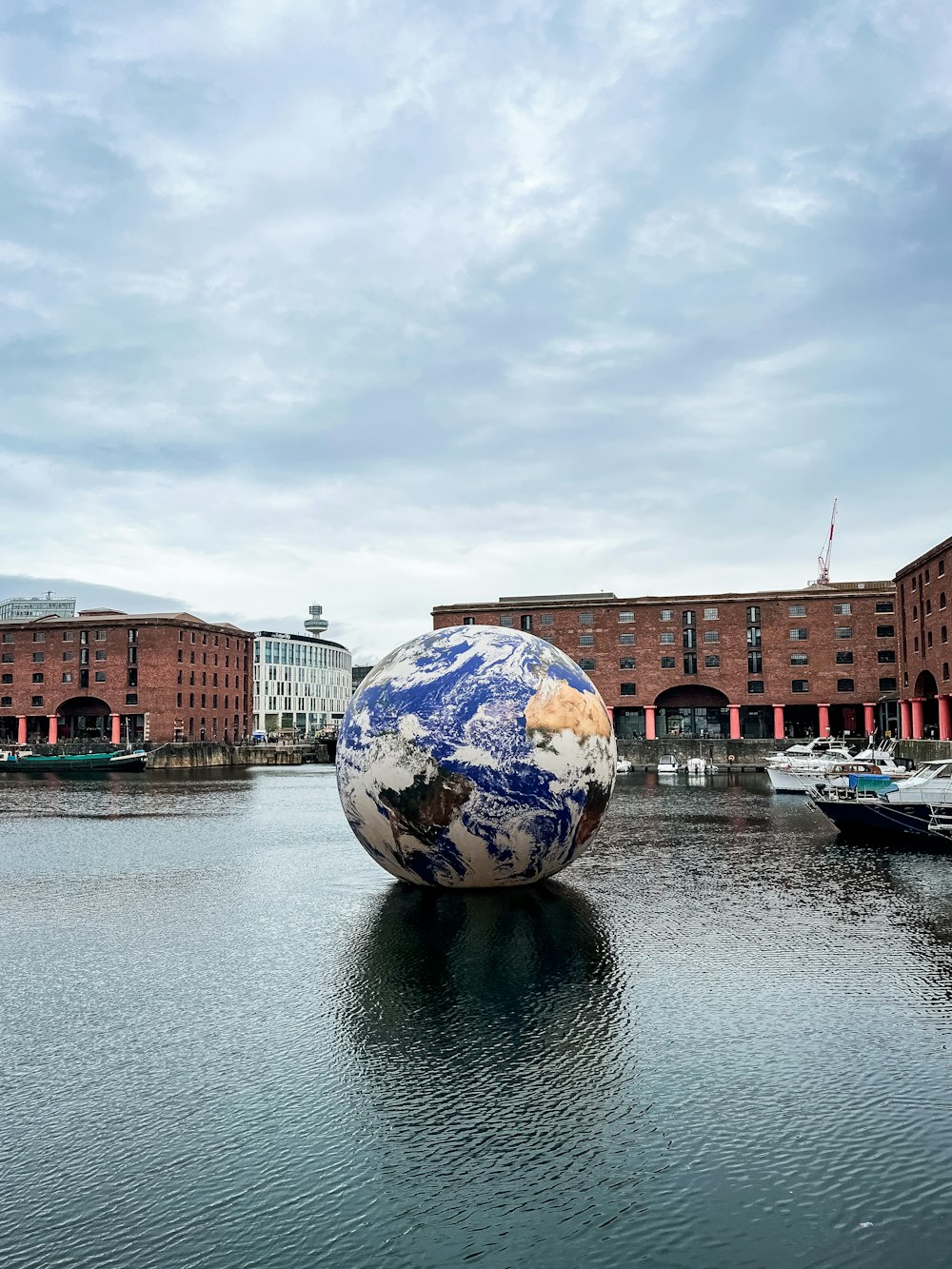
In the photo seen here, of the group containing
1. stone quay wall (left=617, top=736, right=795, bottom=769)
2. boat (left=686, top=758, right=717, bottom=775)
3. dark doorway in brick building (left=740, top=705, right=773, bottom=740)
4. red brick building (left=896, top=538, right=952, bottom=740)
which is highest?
red brick building (left=896, top=538, right=952, bottom=740)

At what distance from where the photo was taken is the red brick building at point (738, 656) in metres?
86.3

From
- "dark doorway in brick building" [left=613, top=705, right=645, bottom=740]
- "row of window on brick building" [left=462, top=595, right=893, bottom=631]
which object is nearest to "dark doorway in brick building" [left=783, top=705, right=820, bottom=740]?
"row of window on brick building" [left=462, top=595, right=893, bottom=631]

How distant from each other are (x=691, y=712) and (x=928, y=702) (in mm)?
23520

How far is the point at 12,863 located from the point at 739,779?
1861 inches

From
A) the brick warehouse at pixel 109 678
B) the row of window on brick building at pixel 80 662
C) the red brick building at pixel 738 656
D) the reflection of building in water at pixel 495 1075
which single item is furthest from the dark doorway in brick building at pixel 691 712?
the reflection of building in water at pixel 495 1075

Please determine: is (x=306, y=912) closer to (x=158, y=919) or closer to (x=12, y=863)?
(x=158, y=919)

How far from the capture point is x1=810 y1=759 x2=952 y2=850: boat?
2438 centimetres

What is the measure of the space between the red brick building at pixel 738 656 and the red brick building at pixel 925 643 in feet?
28.0

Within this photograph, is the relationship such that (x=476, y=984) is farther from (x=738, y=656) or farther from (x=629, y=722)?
(x=629, y=722)

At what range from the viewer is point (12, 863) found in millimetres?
22562

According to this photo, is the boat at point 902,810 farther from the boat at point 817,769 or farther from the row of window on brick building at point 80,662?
the row of window on brick building at point 80,662

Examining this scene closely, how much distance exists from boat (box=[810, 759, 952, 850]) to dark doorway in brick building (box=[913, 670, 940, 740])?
160ft

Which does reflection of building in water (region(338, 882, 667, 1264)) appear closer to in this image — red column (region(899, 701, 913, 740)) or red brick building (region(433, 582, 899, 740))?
red column (region(899, 701, 913, 740))

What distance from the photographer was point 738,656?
292 feet
